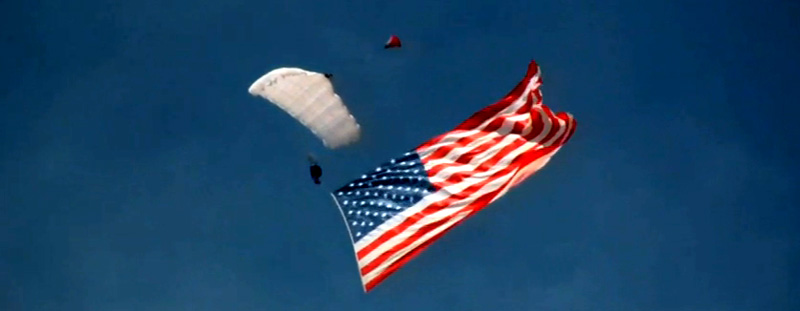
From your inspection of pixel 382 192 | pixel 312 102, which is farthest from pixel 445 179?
pixel 312 102

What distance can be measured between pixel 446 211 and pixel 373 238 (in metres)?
2.16

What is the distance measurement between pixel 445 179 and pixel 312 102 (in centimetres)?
799

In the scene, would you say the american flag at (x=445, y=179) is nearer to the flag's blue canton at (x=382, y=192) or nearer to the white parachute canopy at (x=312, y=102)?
the flag's blue canton at (x=382, y=192)

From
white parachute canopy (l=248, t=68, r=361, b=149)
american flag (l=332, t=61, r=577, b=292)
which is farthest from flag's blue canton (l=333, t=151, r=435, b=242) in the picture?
white parachute canopy (l=248, t=68, r=361, b=149)

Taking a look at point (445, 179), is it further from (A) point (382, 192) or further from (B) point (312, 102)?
(B) point (312, 102)

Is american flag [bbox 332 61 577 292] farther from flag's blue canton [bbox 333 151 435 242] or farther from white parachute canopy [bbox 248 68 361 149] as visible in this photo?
white parachute canopy [bbox 248 68 361 149]

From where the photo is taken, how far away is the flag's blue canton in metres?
24.6

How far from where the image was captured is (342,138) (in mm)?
33375

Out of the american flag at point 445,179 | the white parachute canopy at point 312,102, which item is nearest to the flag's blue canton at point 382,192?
the american flag at point 445,179

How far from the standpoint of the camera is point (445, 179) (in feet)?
85.6

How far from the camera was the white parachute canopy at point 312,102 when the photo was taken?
31688mm

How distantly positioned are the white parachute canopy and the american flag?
6.98 meters

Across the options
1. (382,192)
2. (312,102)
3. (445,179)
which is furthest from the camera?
(312,102)

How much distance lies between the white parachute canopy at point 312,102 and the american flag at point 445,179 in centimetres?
698
